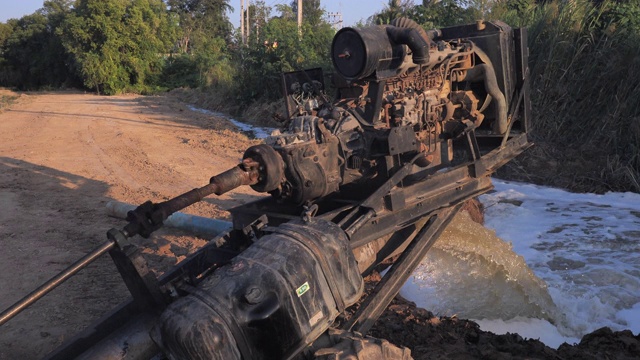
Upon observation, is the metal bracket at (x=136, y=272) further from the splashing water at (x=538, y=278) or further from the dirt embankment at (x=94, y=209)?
the splashing water at (x=538, y=278)

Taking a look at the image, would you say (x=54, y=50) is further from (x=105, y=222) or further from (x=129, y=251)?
(x=129, y=251)

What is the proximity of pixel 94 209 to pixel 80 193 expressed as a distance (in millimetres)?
1097

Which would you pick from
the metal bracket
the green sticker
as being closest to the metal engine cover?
the green sticker

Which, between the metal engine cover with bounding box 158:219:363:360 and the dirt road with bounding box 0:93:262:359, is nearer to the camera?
the metal engine cover with bounding box 158:219:363:360

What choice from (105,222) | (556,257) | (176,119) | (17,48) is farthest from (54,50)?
(556,257)

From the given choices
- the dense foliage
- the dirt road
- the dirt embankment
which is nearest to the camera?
the dirt embankment

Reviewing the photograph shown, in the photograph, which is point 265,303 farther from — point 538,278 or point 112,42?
point 112,42

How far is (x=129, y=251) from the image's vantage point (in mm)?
3012

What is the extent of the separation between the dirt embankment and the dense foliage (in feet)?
12.3

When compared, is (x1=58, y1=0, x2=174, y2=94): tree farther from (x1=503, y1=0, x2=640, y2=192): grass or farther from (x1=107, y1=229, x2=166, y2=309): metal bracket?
(x1=107, y1=229, x2=166, y2=309): metal bracket

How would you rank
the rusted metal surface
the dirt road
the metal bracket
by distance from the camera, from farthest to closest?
1. the dirt road
2. the metal bracket
3. the rusted metal surface

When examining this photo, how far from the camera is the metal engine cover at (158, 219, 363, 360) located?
8.41ft

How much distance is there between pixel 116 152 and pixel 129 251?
9.38m

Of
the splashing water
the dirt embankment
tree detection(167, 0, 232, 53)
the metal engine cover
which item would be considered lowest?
the splashing water
